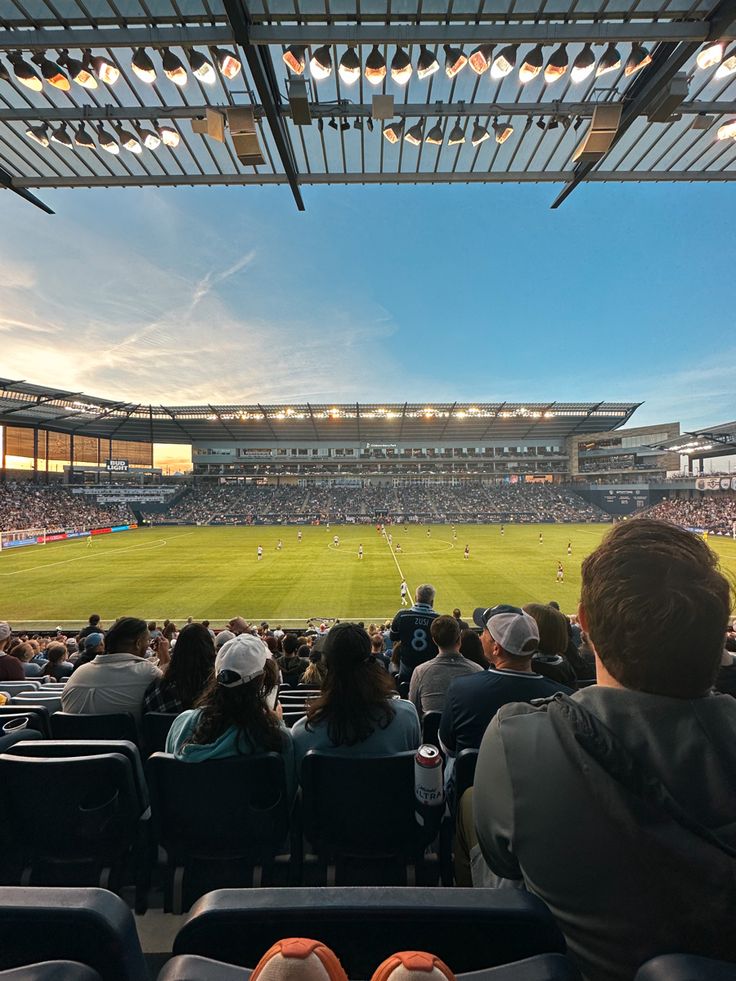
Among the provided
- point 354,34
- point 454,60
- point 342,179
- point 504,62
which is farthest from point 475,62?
point 342,179

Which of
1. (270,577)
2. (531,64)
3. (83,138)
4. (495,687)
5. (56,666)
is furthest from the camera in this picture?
(270,577)

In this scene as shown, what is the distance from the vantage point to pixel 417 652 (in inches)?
290

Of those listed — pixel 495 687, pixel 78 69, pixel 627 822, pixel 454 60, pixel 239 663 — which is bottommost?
pixel 495 687

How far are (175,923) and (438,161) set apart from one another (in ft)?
33.6

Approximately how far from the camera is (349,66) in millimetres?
6016

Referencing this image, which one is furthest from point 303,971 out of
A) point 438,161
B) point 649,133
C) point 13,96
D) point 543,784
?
point 13,96

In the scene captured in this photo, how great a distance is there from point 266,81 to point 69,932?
8243 mm

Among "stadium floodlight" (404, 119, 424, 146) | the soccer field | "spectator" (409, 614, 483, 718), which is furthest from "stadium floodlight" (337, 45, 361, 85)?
the soccer field

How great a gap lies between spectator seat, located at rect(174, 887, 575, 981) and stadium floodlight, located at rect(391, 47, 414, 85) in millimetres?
8405

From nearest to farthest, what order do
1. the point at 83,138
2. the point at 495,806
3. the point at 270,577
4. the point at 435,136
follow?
the point at 495,806 → the point at 83,138 → the point at 435,136 → the point at 270,577

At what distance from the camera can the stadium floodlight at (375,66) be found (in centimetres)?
588

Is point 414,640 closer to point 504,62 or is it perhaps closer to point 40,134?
point 504,62

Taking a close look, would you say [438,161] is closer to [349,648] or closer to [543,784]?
[349,648]

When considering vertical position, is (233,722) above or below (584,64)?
below
